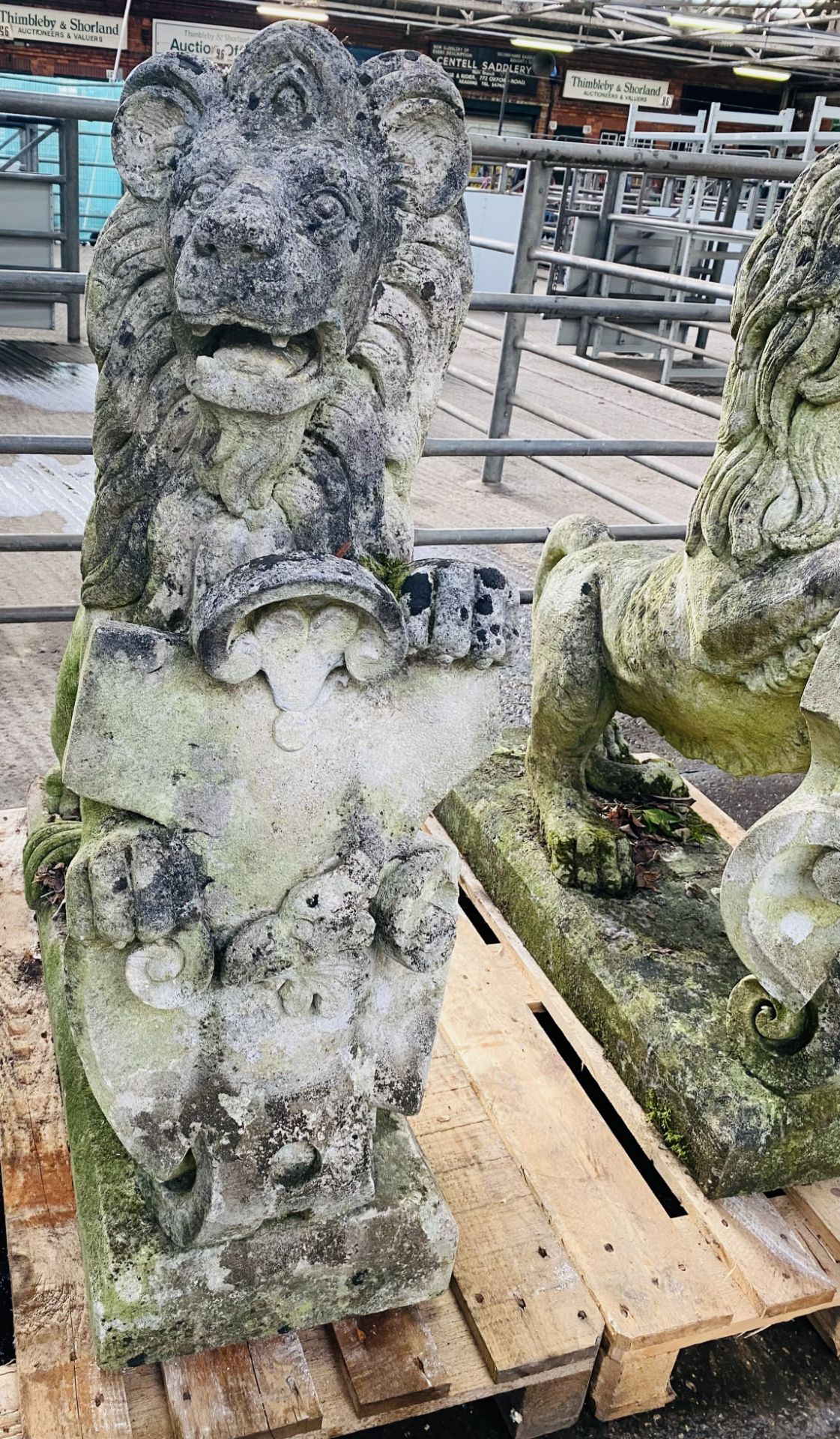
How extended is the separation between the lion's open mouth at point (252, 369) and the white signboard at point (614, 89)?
1613 centimetres

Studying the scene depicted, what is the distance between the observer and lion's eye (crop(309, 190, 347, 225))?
4.46 feet

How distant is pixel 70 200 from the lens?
259 inches

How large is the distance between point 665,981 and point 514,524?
3.59 m

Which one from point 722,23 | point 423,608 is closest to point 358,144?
point 423,608

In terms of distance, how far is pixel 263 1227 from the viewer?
1537 mm

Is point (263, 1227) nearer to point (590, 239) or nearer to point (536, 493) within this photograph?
point (536, 493)

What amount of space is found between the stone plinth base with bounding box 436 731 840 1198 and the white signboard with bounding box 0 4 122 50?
42.2 ft

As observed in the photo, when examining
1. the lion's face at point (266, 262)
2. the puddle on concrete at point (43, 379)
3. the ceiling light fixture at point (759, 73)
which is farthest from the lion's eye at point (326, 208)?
the ceiling light fixture at point (759, 73)

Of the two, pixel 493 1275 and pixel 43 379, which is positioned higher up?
pixel 493 1275

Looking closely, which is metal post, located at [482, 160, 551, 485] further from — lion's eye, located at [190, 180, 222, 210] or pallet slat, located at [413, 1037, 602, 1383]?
lion's eye, located at [190, 180, 222, 210]

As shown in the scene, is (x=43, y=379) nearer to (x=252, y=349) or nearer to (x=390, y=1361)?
(x=252, y=349)

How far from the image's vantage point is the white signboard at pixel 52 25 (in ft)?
41.8

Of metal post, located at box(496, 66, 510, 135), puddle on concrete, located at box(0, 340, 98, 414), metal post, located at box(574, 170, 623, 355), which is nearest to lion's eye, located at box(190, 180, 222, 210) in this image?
puddle on concrete, located at box(0, 340, 98, 414)

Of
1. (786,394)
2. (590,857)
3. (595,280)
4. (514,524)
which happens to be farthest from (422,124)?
(595,280)
